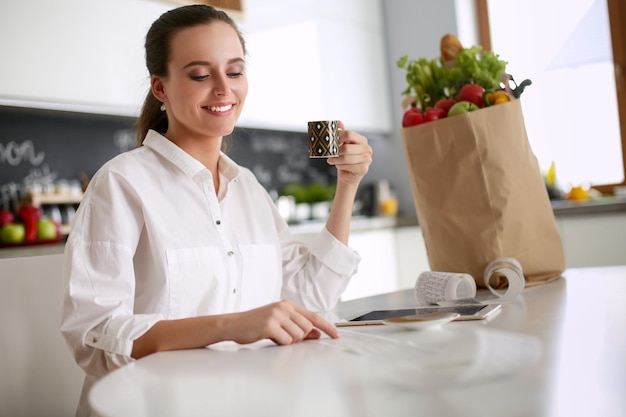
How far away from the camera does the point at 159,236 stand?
1310 mm

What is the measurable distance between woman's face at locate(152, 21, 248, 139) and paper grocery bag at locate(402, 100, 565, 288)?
1.23 feet

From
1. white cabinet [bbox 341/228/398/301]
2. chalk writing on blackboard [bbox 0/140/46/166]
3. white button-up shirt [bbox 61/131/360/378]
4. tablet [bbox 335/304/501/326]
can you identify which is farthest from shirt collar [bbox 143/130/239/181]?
white cabinet [bbox 341/228/398/301]

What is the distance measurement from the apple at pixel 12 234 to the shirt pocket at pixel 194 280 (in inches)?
66.8

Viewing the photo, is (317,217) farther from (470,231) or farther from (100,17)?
(470,231)

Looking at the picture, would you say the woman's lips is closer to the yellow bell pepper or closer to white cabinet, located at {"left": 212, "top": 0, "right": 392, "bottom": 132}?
the yellow bell pepper

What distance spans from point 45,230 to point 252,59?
1.34 meters

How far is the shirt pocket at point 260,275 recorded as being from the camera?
1.46 meters

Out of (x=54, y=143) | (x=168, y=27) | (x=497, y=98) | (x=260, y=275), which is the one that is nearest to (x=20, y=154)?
(x=54, y=143)

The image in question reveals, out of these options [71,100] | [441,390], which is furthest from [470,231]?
[71,100]

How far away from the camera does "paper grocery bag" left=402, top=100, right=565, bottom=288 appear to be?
1.50 meters

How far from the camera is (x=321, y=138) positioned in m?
1.29

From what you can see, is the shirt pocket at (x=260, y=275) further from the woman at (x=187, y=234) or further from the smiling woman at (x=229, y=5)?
the smiling woman at (x=229, y=5)

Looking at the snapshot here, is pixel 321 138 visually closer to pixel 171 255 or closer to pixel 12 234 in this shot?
pixel 171 255

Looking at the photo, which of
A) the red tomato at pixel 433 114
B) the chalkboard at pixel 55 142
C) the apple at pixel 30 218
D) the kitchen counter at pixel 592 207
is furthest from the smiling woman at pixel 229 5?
the red tomato at pixel 433 114
